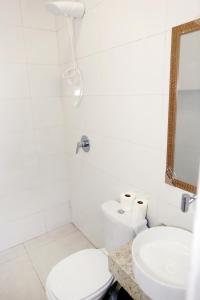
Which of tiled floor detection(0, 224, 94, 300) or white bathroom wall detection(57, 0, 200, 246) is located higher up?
white bathroom wall detection(57, 0, 200, 246)

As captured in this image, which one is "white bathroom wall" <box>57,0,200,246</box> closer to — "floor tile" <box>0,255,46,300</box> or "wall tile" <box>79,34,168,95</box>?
"wall tile" <box>79,34,168,95</box>

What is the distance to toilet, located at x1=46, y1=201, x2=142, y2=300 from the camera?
1.22 metres

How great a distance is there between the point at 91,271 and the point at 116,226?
32 cm

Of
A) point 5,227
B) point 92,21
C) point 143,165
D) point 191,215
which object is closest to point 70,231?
point 5,227

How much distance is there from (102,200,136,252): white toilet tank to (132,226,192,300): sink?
0.65ft

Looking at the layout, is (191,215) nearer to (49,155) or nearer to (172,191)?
(172,191)

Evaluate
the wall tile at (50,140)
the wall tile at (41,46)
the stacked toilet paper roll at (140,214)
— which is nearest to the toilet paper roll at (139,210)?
the stacked toilet paper roll at (140,214)

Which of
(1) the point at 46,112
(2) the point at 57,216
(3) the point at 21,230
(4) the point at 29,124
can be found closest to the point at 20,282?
(3) the point at 21,230

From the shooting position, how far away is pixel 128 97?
132 centimetres

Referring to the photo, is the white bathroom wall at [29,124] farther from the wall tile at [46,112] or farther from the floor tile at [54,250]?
the floor tile at [54,250]

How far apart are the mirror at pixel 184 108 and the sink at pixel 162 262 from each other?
25 centimetres

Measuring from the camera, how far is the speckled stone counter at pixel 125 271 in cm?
91

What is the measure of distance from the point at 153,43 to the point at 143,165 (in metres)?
0.65

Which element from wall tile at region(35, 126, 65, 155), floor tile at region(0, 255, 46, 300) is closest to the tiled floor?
floor tile at region(0, 255, 46, 300)
